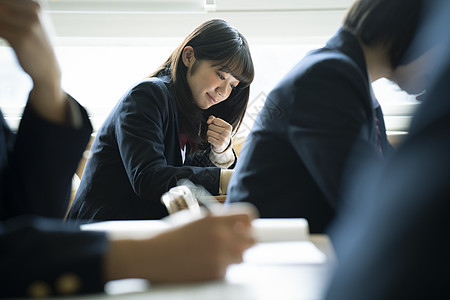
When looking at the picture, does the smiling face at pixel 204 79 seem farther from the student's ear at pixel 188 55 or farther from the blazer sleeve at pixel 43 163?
the blazer sleeve at pixel 43 163

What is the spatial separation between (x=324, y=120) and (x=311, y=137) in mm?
40

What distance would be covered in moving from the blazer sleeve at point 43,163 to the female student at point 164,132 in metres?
0.54

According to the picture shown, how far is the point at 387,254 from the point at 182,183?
976 mm

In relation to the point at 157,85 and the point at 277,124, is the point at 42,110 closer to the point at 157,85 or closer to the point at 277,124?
the point at 277,124

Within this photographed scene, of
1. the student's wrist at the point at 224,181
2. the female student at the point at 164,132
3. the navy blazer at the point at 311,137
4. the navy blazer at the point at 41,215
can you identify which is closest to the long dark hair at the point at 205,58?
the female student at the point at 164,132

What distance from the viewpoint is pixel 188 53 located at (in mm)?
1460

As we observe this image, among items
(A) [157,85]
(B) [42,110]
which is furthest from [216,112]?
(B) [42,110]

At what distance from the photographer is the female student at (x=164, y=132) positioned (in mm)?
1183

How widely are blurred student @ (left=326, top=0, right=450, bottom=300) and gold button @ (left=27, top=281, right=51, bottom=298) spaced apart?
0.23 meters

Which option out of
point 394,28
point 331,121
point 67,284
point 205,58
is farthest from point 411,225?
point 205,58

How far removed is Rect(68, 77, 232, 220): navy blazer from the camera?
1167 mm

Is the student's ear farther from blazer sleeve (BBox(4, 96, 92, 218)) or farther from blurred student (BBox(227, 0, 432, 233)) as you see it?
blazer sleeve (BBox(4, 96, 92, 218))

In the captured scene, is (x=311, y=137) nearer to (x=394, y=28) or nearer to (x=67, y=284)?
(x=394, y=28)

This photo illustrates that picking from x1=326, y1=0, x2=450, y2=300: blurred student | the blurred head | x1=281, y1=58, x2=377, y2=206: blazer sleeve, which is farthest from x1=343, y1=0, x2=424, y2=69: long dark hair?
x1=326, y1=0, x2=450, y2=300: blurred student
